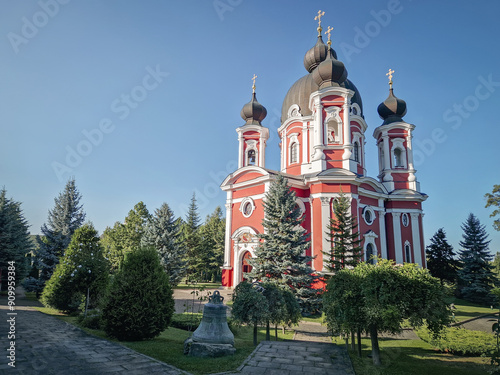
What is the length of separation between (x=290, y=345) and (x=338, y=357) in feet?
4.57

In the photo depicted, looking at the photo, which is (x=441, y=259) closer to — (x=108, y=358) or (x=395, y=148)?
(x=395, y=148)

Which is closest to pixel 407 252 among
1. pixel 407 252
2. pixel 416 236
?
pixel 407 252

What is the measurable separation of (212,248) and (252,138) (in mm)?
17356

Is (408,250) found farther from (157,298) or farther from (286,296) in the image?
(157,298)

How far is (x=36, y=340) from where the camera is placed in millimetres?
7547

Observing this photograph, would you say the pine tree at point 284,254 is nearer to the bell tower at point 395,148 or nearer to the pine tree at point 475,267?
the bell tower at point 395,148

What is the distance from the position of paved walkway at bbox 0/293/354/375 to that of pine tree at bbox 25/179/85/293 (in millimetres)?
10650

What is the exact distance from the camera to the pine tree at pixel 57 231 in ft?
59.5

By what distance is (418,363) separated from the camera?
26.1 feet

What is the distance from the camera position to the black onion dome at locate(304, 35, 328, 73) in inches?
994

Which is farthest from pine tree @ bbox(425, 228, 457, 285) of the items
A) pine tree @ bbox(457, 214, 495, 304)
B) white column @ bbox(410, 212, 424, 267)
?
white column @ bbox(410, 212, 424, 267)

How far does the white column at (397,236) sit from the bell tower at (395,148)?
255cm

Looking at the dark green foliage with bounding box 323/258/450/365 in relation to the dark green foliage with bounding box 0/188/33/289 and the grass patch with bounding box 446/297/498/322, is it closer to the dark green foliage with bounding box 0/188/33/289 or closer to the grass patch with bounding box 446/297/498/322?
the grass patch with bounding box 446/297/498/322

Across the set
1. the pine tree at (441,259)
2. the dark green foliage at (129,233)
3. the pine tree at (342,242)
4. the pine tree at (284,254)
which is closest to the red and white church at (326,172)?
the pine tree at (342,242)
